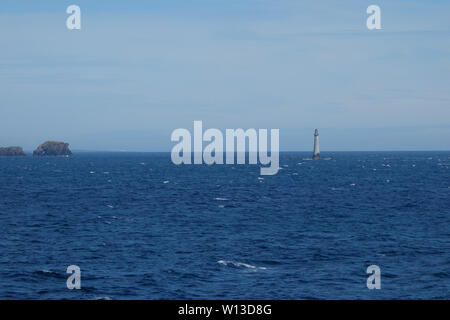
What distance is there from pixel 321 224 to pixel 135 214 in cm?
2536

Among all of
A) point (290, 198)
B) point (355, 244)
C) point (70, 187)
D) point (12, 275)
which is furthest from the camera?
point (70, 187)

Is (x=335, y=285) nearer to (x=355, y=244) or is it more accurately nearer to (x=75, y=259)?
(x=355, y=244)

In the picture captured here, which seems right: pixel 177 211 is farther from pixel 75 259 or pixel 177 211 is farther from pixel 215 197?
pixel 75 259

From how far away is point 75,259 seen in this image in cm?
4200

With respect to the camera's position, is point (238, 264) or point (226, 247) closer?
point (238, 264)

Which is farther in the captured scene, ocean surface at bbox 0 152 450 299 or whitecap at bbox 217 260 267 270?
whitecap at bbox 217 260 267 270

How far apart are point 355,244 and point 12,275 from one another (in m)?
29.4

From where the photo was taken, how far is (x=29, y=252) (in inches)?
1769

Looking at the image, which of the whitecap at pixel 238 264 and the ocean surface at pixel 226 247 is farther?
Result: the whitecap at pixel 238 264

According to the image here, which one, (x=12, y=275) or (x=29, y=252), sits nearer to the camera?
(x=12, y=275)
